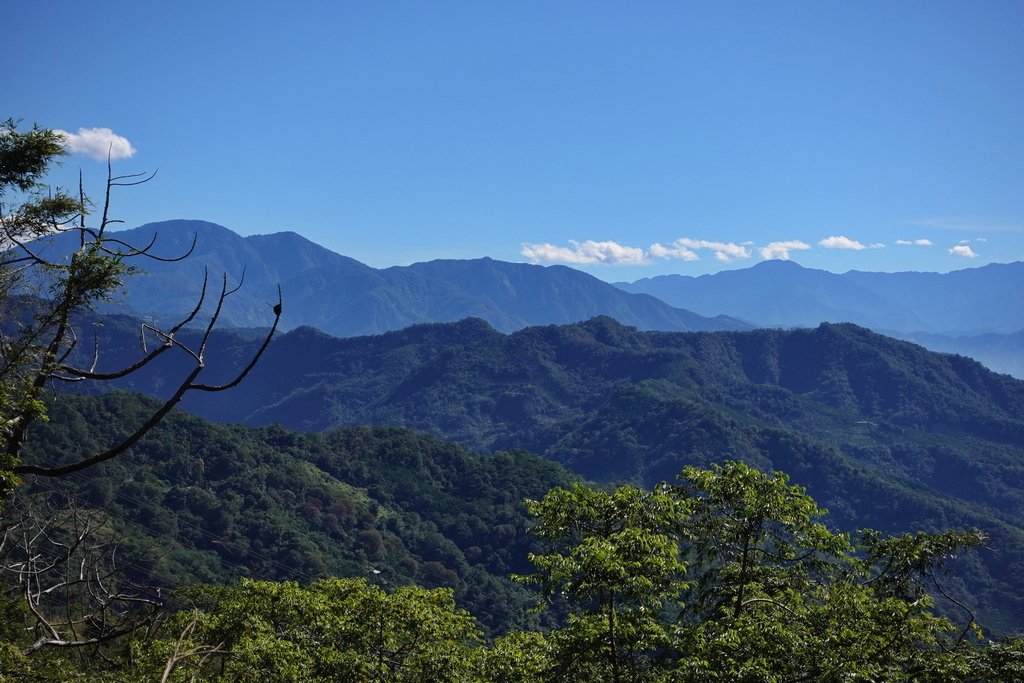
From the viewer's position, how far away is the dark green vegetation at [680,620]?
9.25 m

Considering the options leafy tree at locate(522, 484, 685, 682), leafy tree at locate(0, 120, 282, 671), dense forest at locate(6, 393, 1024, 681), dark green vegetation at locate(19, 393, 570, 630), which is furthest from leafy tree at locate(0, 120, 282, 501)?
dark green vegetation at locate(19, 393, 570, 630)

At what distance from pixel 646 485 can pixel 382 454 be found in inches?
2856

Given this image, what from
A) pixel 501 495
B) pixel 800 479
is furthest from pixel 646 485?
pixel 501 495

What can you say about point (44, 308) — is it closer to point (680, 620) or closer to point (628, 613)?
point (628, 613)

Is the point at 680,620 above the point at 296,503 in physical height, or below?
above

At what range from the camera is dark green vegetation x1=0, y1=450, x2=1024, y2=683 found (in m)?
9.25

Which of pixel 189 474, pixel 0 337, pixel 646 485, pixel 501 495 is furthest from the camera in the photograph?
pixel 646 485

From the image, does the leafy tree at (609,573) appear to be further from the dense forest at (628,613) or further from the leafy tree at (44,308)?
the leafy tree at (44,308)

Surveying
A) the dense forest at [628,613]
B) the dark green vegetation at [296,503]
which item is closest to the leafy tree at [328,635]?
the dense forest at [628,613]

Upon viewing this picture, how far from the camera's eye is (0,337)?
776cm

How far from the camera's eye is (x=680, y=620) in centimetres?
1384

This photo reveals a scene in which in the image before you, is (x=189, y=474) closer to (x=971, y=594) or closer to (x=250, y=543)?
(x=250, y=543)

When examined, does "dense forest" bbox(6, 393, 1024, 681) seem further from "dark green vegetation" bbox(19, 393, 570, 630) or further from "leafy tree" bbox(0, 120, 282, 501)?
"dark green vegetation" bbox(19, 393, 570, 630)

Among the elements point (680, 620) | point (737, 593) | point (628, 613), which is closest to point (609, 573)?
point (628, 613)
